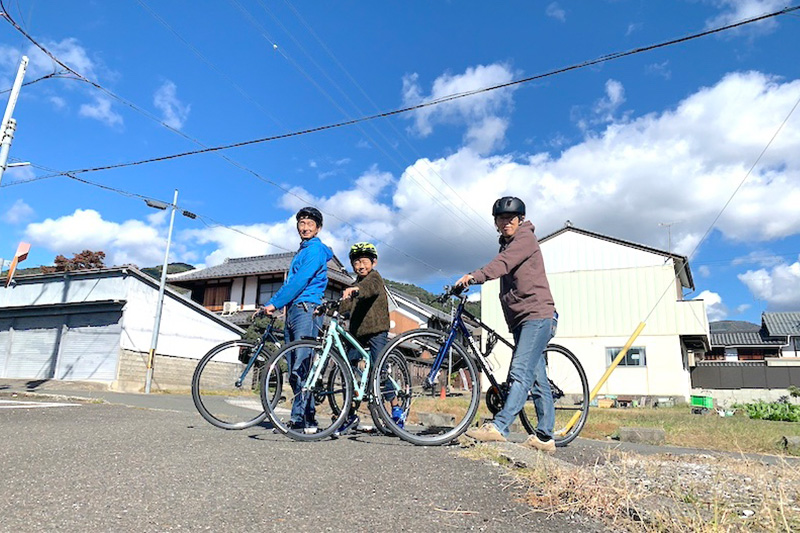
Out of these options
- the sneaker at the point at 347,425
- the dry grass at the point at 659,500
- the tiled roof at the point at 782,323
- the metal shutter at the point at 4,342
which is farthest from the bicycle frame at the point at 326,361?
the tiled roof at the point at 782,323

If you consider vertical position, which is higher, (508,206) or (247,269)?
(247,269)

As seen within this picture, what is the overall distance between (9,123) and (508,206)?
46.4 ft

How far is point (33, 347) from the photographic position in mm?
16969

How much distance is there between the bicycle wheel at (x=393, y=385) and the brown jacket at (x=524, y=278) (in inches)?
37.0

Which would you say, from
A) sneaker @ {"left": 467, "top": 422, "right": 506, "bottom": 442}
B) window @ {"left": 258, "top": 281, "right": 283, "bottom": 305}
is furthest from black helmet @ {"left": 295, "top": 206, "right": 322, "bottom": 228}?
window @ {"left": 258, "top": 281, "right": 283, "bottom": 305}

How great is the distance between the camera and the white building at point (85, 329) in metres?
16.0

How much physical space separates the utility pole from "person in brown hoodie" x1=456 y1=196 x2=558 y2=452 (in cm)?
1378

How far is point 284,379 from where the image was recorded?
13.5 ft

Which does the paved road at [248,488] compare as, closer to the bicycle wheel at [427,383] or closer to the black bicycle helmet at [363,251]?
the bicycle wheel at [427,383]

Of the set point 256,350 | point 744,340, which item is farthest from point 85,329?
point 744,340

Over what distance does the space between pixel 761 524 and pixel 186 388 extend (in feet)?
65.0

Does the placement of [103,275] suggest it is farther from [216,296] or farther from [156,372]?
[216,296]

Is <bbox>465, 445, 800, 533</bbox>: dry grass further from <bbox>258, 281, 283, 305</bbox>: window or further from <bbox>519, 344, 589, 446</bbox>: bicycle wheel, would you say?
<bbox>258, 281, 283, 305</bbox>: window

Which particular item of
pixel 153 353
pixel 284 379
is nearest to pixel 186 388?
pixel 153 353
